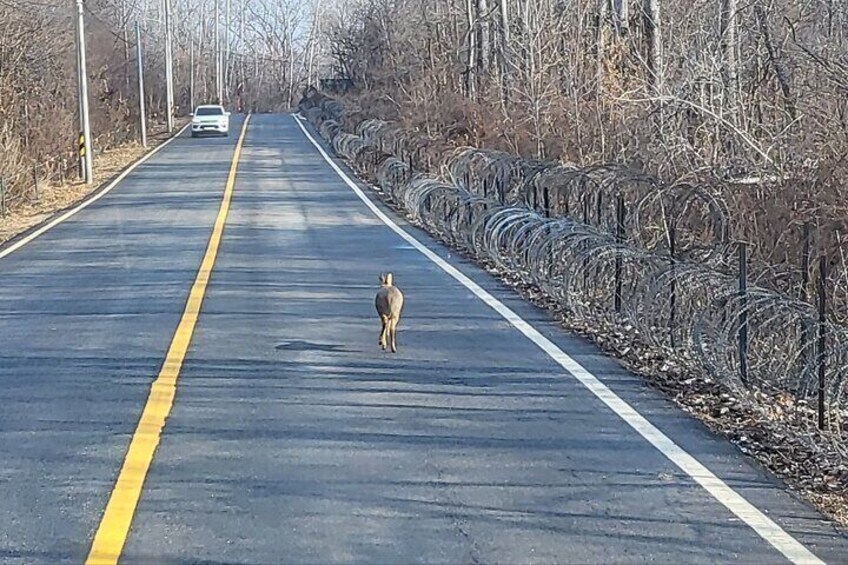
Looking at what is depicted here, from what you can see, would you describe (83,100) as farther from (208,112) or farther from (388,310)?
(388,310)

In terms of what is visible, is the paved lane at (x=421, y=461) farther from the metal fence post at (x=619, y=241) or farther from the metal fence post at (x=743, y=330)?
the metal fence post at (x=619, y=241)

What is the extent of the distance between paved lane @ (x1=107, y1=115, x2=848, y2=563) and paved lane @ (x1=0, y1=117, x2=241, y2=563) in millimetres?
352

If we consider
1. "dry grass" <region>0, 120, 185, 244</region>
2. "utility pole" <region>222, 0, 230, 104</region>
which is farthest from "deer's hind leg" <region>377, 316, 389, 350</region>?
"utility pole" <region>222, 0, 230, 104</region>

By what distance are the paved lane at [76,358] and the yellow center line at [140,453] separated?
2.8 inches

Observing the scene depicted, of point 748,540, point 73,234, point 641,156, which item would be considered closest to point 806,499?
point 748,540

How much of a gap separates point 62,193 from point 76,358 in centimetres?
2463

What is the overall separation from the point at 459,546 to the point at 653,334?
485cm

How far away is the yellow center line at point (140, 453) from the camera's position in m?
5.76

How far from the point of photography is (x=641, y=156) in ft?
64.5

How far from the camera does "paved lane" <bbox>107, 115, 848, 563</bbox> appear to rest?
18.8 feet

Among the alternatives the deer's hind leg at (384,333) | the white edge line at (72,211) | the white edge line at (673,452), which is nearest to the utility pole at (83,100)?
the white edge line at (72,211)

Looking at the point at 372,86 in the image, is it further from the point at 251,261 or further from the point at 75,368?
the point at 75,368

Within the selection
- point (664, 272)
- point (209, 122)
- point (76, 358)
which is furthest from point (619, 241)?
point (209, 122)

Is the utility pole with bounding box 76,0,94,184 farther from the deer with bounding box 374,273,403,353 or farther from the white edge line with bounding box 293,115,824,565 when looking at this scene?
the deer with bounding box 374,273,403,353
